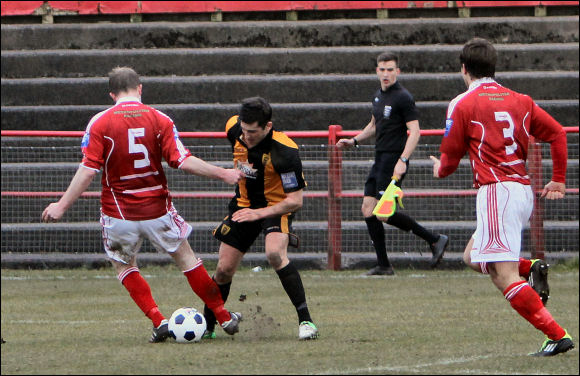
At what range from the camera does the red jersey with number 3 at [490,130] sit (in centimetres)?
732

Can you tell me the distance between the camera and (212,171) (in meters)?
7.82

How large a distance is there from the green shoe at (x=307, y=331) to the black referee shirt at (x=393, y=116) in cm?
400

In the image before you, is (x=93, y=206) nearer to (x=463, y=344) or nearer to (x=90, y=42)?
(x=90, y=42)

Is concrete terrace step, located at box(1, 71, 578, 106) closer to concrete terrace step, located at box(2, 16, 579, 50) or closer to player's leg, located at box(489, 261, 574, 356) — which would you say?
concrete terrace step, located at box(2, 16, 579, 50)

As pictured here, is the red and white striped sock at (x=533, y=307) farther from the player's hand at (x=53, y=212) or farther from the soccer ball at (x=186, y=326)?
the player's hand at (x=53, y=212)

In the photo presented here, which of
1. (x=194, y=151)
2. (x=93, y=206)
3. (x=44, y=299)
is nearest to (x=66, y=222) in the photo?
(x=93, y=206)

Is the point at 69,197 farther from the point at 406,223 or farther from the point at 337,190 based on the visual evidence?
the point at 337,190

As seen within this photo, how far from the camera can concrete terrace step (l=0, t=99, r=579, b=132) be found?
1559 centimetres

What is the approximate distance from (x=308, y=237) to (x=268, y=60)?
151 inches

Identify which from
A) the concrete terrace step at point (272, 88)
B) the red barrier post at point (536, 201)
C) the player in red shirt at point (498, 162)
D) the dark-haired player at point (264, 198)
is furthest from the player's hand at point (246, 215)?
the concrete terrace step at point (272, 88)

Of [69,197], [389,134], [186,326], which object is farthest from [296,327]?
[389,134]

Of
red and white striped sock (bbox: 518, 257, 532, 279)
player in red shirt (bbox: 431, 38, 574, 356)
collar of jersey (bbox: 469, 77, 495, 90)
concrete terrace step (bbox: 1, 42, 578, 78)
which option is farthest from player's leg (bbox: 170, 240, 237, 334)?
concrete terrace step (bbox: 1, 42, 578, 78)

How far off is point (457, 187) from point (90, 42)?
6605 millimetres

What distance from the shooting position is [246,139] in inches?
329
